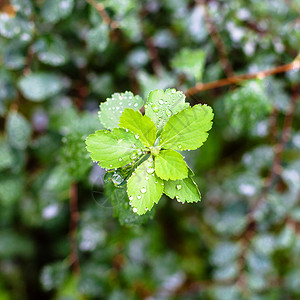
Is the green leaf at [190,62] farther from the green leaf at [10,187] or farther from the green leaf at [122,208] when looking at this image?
the green leaf at [10,187]

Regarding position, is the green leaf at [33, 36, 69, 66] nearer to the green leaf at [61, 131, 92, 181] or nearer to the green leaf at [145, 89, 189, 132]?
the green leaf at [61, 131, 92, 181]

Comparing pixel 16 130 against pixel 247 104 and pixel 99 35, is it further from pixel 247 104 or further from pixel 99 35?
pixel 247 104

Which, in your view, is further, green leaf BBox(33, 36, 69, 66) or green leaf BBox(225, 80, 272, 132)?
green leaf BBox(33, 36, 69, 66)

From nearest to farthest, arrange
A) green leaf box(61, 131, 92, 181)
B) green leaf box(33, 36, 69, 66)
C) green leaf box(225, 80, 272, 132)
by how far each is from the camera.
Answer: green leaf box(61, 131, 92, 181)
green leaf box(225, 80, 272, 132)
green leaf box(33, 36, 69, 66)

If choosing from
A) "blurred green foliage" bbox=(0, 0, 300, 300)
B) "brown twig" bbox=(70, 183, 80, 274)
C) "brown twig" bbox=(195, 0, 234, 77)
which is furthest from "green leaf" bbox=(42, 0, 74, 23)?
"brown twig" bbox=(70, 183, 80, 274)

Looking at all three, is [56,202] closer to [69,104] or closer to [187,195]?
[69,104]
